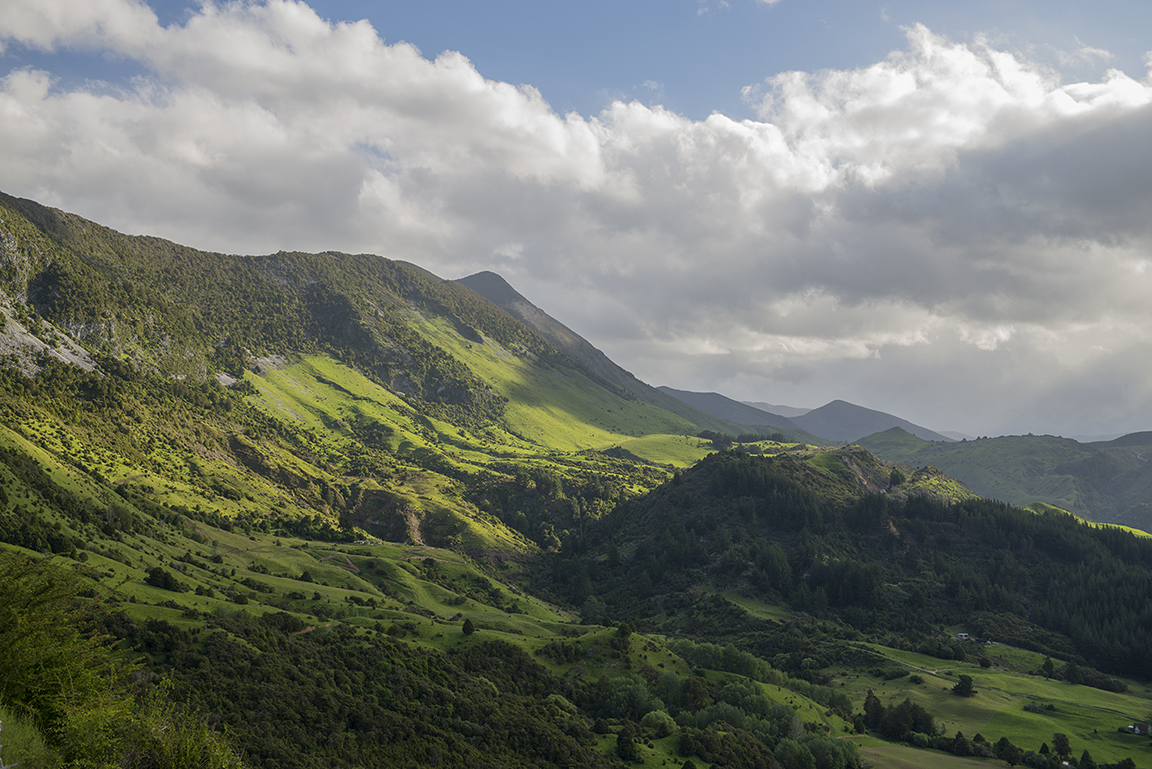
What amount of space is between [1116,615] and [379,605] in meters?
207

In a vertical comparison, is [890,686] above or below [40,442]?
below

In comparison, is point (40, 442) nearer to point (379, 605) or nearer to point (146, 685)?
point (379, 605)

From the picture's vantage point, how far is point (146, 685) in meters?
62.6

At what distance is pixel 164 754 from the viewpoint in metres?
31.6

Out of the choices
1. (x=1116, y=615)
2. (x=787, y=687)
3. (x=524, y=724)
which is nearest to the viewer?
(x=524, y=724)

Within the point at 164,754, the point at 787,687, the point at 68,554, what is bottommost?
the point at 787,687

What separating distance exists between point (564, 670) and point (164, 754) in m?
97.6

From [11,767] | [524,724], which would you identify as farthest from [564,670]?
[11,767]

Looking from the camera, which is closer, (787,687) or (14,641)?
(14,641)

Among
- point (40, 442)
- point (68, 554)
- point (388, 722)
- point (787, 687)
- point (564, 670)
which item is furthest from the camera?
point (40, 442)

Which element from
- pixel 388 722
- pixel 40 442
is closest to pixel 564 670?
pixel 388 722

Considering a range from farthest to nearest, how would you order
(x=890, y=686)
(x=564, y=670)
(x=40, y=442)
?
1. (x=40, y=442)
2. (x=890, y=686)
3. (x=564, y=670)

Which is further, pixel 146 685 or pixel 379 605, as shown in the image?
pixel 379 605

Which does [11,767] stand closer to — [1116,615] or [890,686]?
[890,686]
